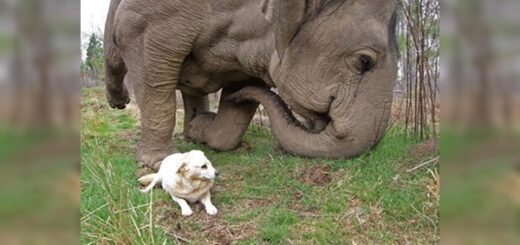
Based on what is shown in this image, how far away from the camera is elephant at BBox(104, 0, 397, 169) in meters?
3.10

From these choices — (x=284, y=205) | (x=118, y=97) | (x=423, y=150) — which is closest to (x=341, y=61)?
(x=423, y=150)

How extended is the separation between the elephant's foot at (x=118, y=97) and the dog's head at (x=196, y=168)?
2368mm

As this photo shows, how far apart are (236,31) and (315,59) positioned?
2.00ft

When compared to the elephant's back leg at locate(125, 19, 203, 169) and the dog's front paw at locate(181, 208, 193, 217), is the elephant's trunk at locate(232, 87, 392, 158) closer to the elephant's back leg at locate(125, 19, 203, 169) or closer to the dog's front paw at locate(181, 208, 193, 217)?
the elephant's back leg at locate(125, 19, 203, 169)

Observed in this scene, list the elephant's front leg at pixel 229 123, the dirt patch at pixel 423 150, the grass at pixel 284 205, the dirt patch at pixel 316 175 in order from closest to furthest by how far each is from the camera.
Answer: the grass at pixel 284 205
the dirt patch at pixel 316 175
the dirt patch at pixel 423 150
the elephant's front leg at pixel 229 123

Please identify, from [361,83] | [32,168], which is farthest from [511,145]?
[361,83]

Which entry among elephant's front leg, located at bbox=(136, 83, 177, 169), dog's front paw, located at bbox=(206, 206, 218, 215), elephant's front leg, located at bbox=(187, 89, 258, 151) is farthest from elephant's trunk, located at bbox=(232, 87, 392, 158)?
dog's front paw, located at bbox=(206, 206, 218, 215)

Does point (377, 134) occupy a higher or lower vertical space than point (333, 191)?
higher

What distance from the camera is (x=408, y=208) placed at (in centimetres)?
242

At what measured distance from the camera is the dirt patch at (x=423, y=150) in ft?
10.6

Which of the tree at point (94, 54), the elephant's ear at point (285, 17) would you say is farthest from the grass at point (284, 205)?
the tree at point (94, 54)

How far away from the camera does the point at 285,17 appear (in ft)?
10.1

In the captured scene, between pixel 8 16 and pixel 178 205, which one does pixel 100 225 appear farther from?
pixel 8 16

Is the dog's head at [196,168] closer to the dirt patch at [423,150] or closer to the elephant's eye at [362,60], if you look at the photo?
the elephant's eye at [362,60]
